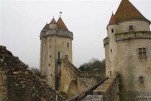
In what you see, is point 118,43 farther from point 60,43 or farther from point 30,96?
point 60,43

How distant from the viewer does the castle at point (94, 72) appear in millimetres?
10414

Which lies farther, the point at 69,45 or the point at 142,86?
the point at 69,45

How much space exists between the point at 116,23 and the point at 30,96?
59.2 feet

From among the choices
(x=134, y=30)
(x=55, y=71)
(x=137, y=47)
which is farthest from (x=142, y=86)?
(x=55, y=71)

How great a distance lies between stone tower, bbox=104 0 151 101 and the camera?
78.9 ft

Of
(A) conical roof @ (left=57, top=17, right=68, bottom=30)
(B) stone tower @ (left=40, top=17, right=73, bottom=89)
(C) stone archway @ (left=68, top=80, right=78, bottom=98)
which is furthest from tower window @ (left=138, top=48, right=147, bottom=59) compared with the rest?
(A) conical roof @ (left=57, top=17, right=68, bottom=30)

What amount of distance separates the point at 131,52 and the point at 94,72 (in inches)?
645

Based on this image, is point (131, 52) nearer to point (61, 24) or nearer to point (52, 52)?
point (52, 52)

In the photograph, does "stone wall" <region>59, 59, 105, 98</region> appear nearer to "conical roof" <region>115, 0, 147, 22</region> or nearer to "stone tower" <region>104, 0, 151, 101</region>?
"stone tower" <region>104, 0, 151, 101</region>

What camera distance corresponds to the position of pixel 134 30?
1037 inches

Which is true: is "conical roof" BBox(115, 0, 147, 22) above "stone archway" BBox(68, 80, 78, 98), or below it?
above

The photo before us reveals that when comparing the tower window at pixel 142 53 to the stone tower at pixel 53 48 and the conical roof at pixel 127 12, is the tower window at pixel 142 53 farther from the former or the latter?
the stone tower at pixel 53 48

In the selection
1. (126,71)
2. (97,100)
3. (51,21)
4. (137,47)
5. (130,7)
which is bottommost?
(97,100)

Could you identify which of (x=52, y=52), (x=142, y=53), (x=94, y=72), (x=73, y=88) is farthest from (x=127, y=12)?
→ (x=52, y=52)
